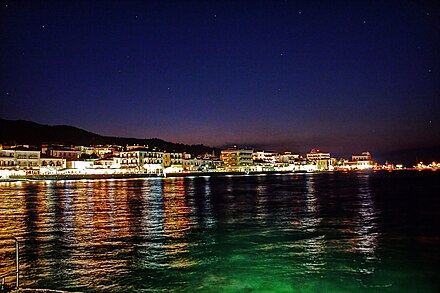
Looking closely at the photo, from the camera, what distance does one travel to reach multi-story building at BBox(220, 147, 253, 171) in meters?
186

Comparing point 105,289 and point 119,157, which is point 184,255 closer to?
point 105,289

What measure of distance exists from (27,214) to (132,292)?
19.9 m

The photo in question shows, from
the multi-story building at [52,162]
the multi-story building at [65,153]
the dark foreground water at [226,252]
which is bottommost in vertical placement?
the dark foreground water at [226,252]

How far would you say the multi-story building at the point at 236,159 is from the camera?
18575cm

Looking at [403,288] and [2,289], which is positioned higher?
[2,289]

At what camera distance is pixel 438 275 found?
13.1 meters

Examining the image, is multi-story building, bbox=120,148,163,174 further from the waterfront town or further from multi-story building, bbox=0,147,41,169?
multi-story building, bbox=0,147,41,169

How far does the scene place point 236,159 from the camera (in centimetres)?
18575

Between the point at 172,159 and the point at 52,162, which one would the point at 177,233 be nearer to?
the point at 52,162

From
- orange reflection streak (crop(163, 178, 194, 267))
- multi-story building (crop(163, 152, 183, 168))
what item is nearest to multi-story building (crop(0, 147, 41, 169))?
multi-story building (crop(163, 152, 183, 168))

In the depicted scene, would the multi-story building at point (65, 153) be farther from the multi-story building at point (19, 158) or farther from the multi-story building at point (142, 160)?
the multi-story building at point (142, 160)

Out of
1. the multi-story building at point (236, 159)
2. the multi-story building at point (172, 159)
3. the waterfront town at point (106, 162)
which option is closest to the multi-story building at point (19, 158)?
the waterfront town at point (106, 162)

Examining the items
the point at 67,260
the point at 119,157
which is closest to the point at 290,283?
the point at 67,260

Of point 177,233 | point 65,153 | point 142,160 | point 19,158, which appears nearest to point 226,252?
point 177,233
